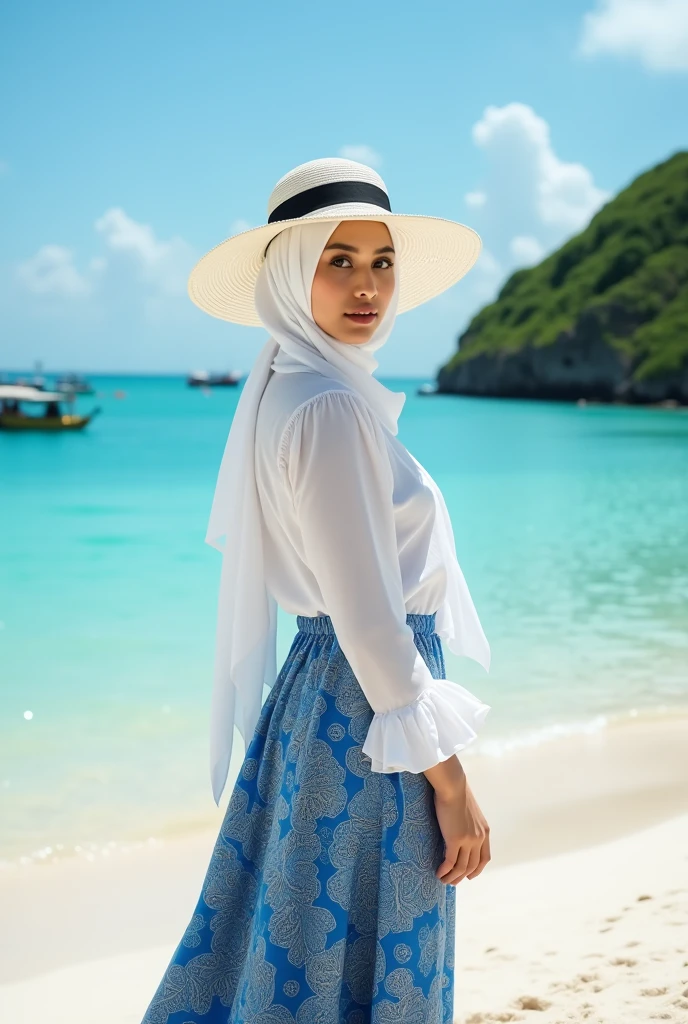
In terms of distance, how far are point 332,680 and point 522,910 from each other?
2.05 meters

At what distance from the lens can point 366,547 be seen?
1.53 m

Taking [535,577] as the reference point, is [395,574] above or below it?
above

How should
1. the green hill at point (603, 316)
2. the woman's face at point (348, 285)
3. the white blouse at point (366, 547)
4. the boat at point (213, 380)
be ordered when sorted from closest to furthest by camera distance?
the white blouse at point (366, 547) → the woman's face at point (348, 285) → the green hill at point (603, 316) → the boat at point (213, 380)

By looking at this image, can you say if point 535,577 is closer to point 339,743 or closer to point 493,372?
point 339,743

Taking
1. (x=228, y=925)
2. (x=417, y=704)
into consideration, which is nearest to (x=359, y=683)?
(x=417, y=704)

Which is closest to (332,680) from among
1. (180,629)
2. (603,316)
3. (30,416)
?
(180,629)

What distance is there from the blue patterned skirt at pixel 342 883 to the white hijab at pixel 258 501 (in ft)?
0.49

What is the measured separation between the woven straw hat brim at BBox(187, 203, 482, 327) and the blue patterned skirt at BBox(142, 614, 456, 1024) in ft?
2.28

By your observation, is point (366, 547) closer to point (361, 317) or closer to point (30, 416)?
point (361, 317)

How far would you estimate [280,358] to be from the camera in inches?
70.8

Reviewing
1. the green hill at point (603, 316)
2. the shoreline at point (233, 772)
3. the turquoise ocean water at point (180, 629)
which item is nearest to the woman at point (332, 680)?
the shoreline at point (233, 772)

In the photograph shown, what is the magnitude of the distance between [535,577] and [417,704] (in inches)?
339

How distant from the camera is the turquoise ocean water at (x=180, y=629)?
484 cm

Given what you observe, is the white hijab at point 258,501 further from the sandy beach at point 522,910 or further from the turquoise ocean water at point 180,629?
the turquoise ocean water at point 180,629
